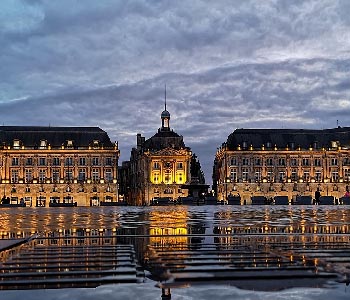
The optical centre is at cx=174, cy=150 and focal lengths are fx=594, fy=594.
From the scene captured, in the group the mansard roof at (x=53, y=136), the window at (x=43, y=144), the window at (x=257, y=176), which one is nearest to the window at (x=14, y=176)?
the mansard roof at (x=53, y=136)

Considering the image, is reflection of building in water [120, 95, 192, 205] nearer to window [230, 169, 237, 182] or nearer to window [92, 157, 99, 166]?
window [230, 169, 237, 182]

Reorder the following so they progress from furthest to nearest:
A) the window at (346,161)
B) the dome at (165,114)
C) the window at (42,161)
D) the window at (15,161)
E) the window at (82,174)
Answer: the dome at (165,114), the window at (346,161), the window at (82,174), the window at (42,161), the window at (15,161)

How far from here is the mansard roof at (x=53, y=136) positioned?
130 metres

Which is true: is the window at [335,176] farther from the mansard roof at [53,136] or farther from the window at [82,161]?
the window at [82,161]

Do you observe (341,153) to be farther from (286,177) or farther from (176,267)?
(176,267)

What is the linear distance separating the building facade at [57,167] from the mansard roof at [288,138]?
28.8 metres

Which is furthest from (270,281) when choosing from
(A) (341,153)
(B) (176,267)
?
(A) (341,153)

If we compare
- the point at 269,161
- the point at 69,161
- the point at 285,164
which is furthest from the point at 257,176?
the point at 69,161

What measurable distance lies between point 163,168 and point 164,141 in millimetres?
7363

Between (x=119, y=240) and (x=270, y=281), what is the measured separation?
209 inches

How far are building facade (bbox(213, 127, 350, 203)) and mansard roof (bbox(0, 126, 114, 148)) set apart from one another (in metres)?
28.6

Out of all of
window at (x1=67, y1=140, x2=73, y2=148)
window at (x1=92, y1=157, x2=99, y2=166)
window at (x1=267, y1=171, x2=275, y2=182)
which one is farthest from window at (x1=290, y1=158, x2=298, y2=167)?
window at (x1=67, y1=140, x2=73, y2=148)

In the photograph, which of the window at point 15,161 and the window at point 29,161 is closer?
the window at point 15,161

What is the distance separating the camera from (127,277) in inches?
211
